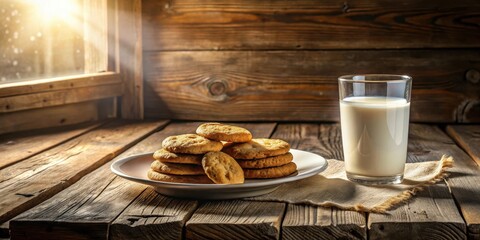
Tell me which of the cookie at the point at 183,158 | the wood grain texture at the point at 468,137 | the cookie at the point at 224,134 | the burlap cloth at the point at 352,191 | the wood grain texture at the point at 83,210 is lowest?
the wood grain texture at the point at 468,137

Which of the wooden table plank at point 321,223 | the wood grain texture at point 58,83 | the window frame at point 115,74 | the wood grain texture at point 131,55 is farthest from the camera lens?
the wood grain texture at point 131,55

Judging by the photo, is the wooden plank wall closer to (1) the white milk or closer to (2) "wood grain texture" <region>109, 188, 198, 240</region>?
(1) the white milk

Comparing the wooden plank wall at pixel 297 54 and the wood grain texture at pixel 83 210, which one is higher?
the wooden plank wall at pixel 297 54

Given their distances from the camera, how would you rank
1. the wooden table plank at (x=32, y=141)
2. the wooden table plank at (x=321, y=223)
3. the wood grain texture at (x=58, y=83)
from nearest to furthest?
the wooden table plank at (x=321, y=223) → the wooden table plank at (x=32, y=141) → the wood grain texture at (x=58, y=83)

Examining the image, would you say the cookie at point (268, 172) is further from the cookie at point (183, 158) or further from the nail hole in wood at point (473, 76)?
the nail hole in wood at point (473, 76)

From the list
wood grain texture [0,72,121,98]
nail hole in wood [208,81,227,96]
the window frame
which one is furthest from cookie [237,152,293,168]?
nail hole in wood [208,81,227,96]

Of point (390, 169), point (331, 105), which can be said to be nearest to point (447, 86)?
point (331, 105)

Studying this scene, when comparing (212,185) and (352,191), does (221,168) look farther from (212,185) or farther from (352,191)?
(352,191)

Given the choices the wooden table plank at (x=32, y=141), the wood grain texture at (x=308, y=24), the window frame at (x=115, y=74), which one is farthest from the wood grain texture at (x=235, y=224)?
the wood grain texture at (x=308, y=24)
